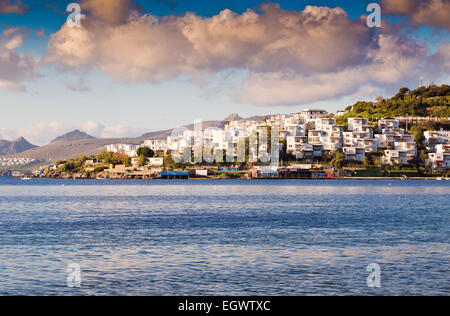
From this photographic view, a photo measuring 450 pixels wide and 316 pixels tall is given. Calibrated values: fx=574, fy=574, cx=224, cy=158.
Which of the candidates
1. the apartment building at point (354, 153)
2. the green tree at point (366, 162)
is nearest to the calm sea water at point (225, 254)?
the green tree at point (366, 162)

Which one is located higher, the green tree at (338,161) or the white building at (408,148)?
the white building at (408,148)

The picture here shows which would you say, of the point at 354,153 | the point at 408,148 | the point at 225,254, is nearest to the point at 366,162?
the point at 354,153

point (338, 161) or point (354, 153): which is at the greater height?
point (354, 153)

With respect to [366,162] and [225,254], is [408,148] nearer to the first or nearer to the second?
[366,162]

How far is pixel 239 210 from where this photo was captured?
5825 centimetres

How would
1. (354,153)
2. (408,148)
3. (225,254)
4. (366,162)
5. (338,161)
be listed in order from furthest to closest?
(408,148)
(354,153)
(366,162)
(338,161)
(225,254)

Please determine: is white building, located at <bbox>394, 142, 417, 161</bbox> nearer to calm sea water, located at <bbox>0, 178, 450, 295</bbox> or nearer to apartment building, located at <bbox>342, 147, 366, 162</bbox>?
apartment building, located at <bbox>342, 147, 366, 162</bbox>

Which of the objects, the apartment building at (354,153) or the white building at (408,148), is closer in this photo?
the apartment building at (354,153)

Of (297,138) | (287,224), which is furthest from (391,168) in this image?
(287,224)

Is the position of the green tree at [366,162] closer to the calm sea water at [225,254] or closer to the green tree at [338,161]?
the green tree at [338,161]

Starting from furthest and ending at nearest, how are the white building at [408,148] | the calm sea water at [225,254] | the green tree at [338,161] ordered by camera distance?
the white building at [408,148] → the green tree at [338,161] → the calm sea water at [225,254]

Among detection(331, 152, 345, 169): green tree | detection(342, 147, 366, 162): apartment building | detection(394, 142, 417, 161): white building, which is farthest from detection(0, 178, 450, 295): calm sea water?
detection(394, 142, 417, 161): white building

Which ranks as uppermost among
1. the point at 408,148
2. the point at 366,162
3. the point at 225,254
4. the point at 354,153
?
the point at 408,148

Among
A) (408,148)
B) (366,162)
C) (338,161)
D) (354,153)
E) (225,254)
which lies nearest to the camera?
(225,254)
